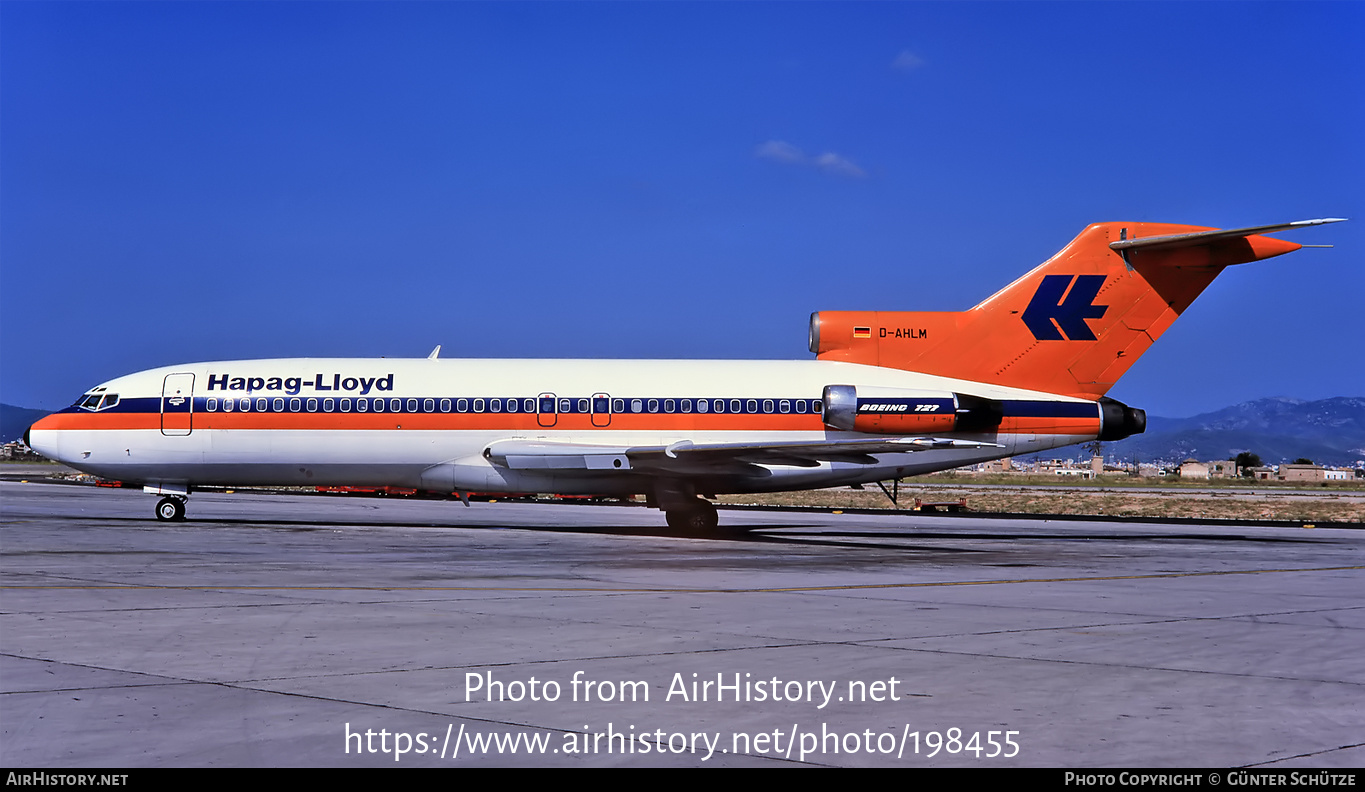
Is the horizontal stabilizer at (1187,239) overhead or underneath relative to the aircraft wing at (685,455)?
overhead

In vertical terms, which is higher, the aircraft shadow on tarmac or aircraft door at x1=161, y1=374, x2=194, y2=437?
aircraft door at x1=161, y1=374, x2=194, y2=437

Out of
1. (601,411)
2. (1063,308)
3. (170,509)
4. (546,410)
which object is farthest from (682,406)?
(170,509)

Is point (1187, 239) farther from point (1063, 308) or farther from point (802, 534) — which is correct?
point (802, 534)

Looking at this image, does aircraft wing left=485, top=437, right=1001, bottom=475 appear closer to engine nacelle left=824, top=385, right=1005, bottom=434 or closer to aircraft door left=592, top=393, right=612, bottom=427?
A: engine nacelle left=824, top=385, right=1005, bottom=434

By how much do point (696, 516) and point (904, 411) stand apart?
5.47 metres

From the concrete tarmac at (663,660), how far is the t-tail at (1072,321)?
8.78 meters

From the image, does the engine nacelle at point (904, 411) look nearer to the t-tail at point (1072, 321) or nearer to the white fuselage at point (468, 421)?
the white fuselage at point (468, 421)

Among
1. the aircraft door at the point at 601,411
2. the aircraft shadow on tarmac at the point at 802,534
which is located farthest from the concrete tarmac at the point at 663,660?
the aircraft door at the point at 601,411

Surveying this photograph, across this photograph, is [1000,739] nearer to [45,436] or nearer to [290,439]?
[290,439]

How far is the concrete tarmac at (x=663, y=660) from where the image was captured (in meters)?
7.36

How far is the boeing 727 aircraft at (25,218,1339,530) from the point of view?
2938 centimetres

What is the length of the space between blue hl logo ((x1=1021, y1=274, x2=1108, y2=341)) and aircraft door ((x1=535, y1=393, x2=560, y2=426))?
11448 millimetres

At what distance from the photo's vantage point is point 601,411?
2956cm

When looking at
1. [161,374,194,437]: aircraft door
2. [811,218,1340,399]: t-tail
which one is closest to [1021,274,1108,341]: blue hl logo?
[811,218,1340,399]: t-tail
